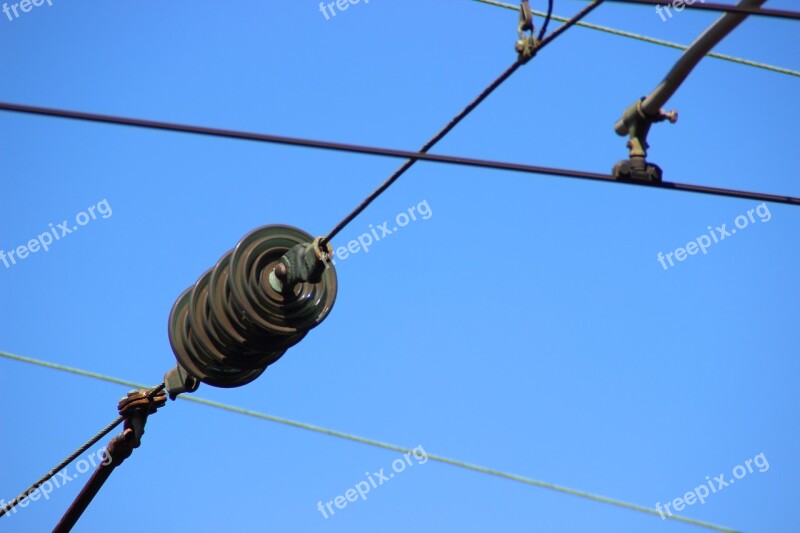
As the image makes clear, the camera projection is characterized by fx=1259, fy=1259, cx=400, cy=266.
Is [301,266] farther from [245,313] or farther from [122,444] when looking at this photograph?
[122,444]

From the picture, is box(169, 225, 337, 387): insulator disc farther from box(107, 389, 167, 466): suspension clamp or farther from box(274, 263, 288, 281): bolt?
box(107, 389, 167, 466): suspension clamp

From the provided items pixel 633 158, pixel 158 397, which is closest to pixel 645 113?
pixel 633 158

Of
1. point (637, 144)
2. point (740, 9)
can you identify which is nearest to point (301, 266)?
point (637, 144)

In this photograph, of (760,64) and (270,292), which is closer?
(270,292)

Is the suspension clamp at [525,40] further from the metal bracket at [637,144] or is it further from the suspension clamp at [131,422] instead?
the suspension clamp at [131,422]

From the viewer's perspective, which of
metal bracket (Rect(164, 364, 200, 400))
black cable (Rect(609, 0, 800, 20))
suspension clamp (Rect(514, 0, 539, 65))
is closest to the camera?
black cable (Rect(609, 0, 800, 20))

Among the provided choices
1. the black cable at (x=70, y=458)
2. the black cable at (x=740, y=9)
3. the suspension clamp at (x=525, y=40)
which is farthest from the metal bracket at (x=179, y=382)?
the black cable at (x=740, y=9)

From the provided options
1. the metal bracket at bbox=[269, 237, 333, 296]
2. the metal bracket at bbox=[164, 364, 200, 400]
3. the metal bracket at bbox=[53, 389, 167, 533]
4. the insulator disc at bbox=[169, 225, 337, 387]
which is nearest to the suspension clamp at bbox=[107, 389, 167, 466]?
the metal bracket at bbox=[53, 389, 167, 533]

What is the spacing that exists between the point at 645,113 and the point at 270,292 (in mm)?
2085

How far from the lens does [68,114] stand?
5941 millimetres

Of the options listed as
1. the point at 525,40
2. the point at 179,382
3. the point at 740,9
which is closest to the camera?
the point at 740,9

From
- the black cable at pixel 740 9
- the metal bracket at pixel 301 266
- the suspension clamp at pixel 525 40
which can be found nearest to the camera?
the black cable at pixel 740 9

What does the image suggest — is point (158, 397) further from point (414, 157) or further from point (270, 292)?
point (414, 157)

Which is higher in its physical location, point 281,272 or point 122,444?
point 281,272
